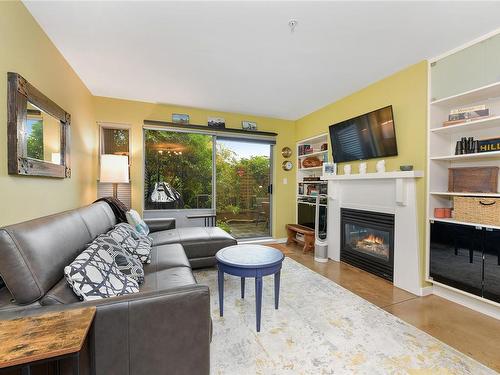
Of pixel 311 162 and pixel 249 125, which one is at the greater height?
pixel 249 125

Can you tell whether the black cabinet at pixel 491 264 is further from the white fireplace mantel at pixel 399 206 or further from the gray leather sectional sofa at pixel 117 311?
the gray leather sectional sofa at pixel 117 311

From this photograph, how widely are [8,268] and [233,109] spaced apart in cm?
357


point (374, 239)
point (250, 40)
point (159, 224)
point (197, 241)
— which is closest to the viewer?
point (250, 40)

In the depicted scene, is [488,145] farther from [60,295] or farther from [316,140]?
[60,295]

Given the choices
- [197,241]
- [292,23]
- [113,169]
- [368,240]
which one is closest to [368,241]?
[368,240]

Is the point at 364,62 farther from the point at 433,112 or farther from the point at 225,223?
the point at 225,223

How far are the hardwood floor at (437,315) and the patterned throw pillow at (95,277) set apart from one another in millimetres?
2148

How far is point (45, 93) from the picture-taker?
6.83ft

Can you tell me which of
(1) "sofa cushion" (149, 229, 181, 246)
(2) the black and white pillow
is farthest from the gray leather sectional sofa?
(1) "sofa cushion" (149, 229, 181, 246)

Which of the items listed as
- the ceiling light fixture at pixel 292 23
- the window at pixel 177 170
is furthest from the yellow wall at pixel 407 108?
the window at pixel 177 170

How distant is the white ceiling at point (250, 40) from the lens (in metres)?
1.77

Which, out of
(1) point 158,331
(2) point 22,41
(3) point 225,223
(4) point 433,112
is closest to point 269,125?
(3) point 225,223

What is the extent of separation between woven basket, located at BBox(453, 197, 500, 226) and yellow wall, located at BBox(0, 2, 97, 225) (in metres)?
3.62

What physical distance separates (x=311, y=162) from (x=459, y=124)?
2346 mm
